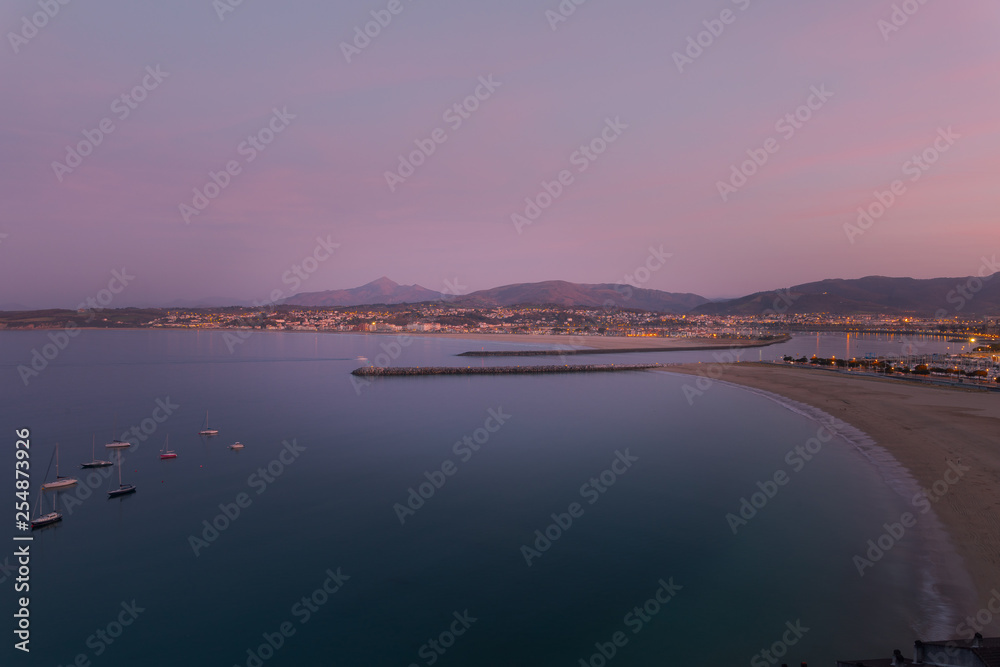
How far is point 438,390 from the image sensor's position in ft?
122

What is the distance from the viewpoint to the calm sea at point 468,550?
27.1ft

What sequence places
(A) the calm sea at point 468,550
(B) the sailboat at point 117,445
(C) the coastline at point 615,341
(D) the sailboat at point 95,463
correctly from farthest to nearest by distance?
(C) the coastline at point 615,341, (B) the sailboat at point 117,445, (D) the sailboat at point 95,463, (A) the calm sea at point 468,550

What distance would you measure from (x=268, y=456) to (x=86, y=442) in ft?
25.0

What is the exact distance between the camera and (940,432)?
19.3 meters

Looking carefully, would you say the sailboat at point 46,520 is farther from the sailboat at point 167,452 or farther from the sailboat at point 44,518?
the sailboat at point 167,452

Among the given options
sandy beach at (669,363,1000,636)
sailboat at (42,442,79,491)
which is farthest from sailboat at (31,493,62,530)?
sandy beach at (669,363,1000,636)

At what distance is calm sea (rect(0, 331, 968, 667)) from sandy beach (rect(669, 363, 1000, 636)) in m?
0.97

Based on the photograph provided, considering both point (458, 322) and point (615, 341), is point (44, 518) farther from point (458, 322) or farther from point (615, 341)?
point (458, 322)

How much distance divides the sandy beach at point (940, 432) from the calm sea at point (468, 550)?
974 mm

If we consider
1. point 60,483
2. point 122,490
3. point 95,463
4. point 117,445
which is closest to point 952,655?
point 122,490

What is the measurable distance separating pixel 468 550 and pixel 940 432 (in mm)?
18016

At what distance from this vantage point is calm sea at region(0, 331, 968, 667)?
8.26m

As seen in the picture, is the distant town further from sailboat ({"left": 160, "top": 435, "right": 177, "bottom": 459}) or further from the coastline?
sailboat ({"left": 160, "top": 435, "right": 177, "bottom": 459})

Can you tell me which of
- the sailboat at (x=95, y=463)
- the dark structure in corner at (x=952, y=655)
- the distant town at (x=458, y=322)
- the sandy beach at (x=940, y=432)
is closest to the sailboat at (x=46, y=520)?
the sailboat at (x=95, y=463)
